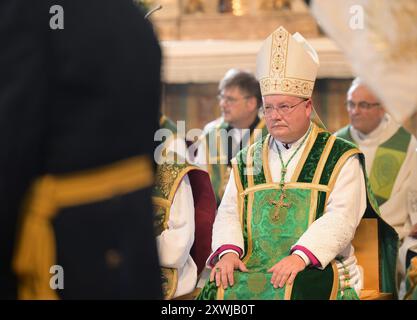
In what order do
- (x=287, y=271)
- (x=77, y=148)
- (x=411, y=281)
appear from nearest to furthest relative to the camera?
(x=77, y=148)
(x=287, y=271)
(x=411, y=281)

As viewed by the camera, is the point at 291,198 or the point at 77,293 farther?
the point at 291,198

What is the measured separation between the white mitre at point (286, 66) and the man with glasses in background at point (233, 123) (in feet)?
5.84

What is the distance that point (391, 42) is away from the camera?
19.5ft

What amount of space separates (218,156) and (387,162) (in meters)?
1.30

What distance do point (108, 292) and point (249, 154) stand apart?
2.81m

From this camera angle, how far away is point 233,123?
663cm

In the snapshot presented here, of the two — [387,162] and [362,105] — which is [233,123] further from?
[387,162]

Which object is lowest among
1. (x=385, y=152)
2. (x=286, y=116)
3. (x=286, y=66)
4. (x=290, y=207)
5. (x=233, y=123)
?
(x=290, y=207)

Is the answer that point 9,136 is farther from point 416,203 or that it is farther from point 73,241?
point 416,203

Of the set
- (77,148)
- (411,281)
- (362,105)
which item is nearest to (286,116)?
(411,281)

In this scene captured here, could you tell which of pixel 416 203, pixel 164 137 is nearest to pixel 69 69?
pixel 164 137

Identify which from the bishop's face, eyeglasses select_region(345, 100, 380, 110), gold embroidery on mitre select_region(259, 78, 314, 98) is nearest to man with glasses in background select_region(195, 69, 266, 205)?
eyeglasses select_region(345, 100, 380, 110)

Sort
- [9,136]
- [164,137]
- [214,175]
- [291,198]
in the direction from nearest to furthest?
[9,136] → [291,198] → [164,137] → [214,175]

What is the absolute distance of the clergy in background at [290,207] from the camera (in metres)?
3.96
